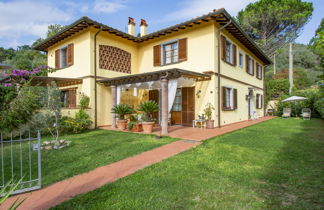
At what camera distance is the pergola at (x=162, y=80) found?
8.47m

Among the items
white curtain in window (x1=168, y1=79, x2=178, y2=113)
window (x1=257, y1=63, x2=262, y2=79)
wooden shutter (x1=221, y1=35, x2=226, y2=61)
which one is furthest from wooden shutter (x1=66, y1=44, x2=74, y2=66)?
window (x1=257, y1=63, x2=262, y2=79)

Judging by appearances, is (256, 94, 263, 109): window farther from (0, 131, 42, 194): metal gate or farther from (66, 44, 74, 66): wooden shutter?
(0, 131, 42, 194): metal gate

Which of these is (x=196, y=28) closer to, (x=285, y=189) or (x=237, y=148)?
(x=237, y=148)

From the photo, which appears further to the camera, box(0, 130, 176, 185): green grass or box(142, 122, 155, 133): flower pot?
box(142, 122, 155, 133): flower pot

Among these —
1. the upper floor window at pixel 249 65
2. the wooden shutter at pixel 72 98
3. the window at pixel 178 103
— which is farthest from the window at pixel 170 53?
the upper floor window at pixel 249 65

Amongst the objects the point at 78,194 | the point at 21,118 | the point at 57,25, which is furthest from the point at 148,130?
the point at 57,25

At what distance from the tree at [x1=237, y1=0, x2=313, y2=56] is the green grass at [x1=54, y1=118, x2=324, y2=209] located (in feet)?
70.6

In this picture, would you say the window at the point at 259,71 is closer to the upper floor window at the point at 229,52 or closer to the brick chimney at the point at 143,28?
the upper floor window at the point at 229,52

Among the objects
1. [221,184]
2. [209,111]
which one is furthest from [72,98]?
[221,184]

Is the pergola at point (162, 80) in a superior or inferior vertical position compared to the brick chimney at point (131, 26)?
inferior

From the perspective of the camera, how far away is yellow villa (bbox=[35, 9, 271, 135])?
1043 cm

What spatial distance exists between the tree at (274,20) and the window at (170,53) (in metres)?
15.3

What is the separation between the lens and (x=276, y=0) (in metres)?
21.2

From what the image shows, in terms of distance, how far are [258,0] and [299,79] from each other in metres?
15.3
